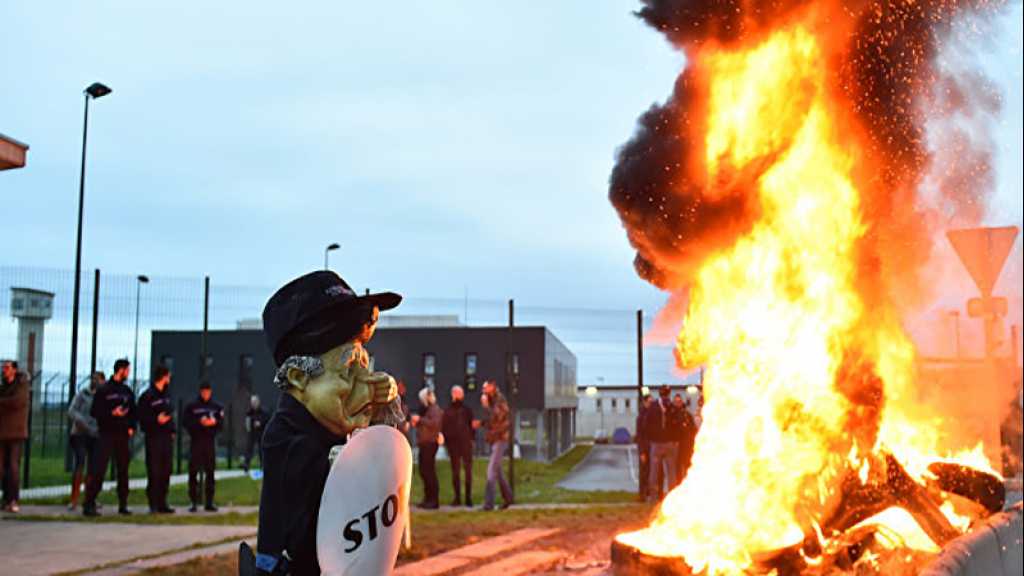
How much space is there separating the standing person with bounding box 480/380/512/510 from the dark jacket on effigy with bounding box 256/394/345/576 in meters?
11.4

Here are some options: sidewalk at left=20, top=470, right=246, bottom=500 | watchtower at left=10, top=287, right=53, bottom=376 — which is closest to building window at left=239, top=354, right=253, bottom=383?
sidewalk at left=20, top=470, right=246, bottom=500

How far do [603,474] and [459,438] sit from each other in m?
9.83

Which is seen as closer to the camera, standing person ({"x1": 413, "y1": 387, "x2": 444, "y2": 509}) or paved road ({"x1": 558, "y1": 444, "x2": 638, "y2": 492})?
standing person ({"x1": 413, "y1": 387, "x2": 444, "y2": 509})

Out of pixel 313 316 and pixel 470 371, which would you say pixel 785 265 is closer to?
pixel 313 316

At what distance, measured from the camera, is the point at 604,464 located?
28.8 m

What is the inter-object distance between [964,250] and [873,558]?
14.5 ft

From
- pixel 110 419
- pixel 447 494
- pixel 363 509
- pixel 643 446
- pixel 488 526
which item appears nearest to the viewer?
pixel 363 509

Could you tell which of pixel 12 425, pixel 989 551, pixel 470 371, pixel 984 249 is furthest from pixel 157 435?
pixel 470 371

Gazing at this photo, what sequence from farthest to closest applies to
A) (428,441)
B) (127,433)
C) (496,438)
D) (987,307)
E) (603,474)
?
(603,474), (428,441), (496,438), (127,433), (987,307)

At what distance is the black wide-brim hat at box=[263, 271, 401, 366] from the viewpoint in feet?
8.61

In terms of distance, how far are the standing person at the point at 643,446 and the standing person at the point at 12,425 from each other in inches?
371

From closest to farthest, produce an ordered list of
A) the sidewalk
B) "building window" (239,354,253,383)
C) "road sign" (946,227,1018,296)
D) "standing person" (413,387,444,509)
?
"road sign" (946,227,1018,296) → "standing person" (413,387,444,509) → the sidewalk → "building window" (239,354,253,383)

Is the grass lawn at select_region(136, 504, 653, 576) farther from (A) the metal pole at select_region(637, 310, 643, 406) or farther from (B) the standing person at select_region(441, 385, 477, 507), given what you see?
(A) the metal pole at select_region(637, 310, 643, 406)

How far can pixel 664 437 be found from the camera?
600 inches
